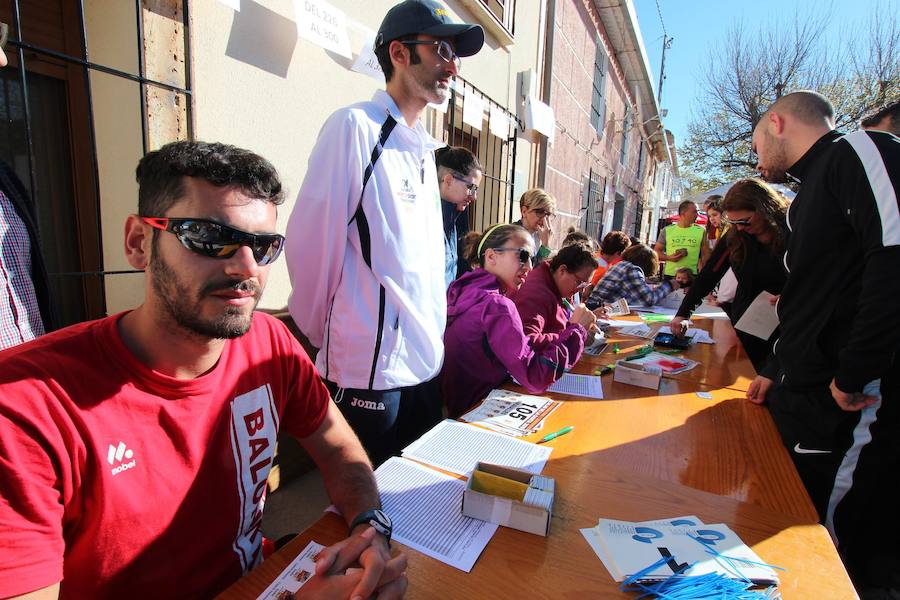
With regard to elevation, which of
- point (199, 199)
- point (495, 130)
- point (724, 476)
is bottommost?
point (724, 476)

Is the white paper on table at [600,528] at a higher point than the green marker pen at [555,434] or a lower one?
lower

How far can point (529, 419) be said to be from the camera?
178cm

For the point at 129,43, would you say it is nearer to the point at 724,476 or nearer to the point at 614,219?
the point at 724,476

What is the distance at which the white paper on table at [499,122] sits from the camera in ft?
16.6

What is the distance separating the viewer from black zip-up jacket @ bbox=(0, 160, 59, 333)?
4.40 feet

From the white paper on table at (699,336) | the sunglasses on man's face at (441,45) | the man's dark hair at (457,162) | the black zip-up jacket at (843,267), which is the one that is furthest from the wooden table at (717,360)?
the sunglasses on man's face at (441,45)

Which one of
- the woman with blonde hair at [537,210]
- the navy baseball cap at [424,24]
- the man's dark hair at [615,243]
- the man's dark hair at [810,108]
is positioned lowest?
the man's dark hair at [615,243]

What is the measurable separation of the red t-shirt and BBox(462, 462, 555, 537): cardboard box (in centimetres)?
52

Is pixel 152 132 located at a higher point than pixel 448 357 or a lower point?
higher

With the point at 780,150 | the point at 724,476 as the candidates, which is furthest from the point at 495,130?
the point at 724,476

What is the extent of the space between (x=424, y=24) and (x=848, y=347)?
1924mm

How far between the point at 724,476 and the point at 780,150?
1.57 m

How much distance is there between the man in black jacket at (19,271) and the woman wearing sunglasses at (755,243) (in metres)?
3.30

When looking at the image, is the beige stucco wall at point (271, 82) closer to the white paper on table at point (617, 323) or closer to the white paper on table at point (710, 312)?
the white paper on table at point (617, 323)
